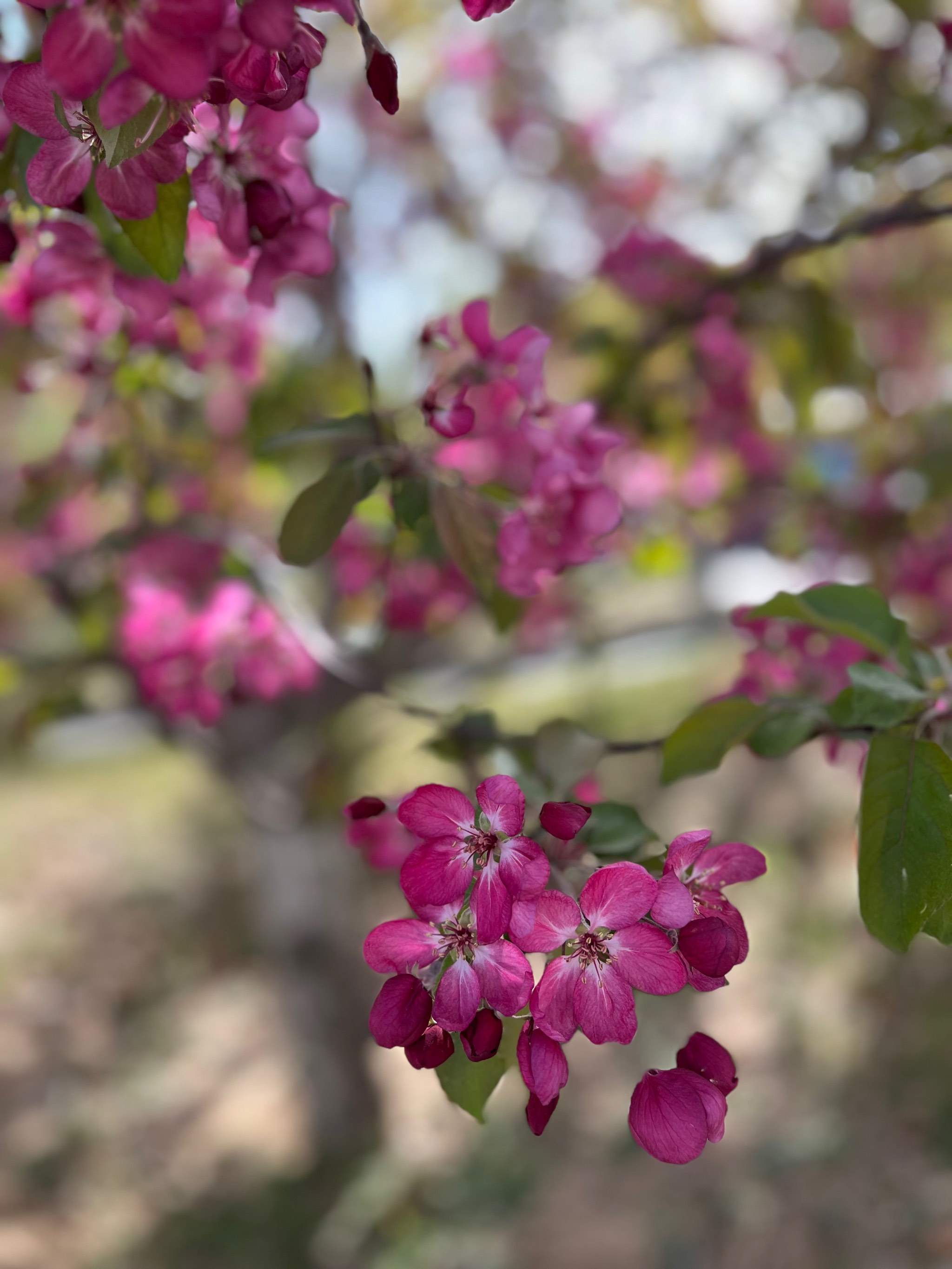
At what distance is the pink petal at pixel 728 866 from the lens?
613 mm

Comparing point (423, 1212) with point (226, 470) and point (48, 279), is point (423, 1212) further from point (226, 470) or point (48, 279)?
point (48, 279)

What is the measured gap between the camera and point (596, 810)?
717 millimetres

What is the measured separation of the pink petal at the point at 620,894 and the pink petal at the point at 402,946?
96 mm

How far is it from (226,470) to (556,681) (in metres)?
3.74

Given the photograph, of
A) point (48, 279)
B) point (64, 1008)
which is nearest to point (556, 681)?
point (64, 1008)

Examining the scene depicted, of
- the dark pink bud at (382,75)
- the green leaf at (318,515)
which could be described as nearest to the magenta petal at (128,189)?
the dark pink bud at (382,75)

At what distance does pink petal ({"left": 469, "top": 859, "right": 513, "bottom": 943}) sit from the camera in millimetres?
541

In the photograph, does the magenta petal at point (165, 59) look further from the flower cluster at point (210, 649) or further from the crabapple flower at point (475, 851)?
the flower cluster at point (210, 649)

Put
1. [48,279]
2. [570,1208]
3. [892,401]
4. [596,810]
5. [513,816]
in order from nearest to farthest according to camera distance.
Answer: [513,816] < [596,810] < [48,279] < [892,401] < [570,1208]

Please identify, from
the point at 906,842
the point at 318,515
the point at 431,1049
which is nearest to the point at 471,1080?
the point at 431,1049

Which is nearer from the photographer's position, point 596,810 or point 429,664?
point 596,810

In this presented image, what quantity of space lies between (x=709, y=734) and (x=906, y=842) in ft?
0.62

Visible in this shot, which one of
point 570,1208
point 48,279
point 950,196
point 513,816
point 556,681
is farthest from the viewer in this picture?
point 556,681

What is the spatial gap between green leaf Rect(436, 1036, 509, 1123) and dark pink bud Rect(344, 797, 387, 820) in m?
0.16
